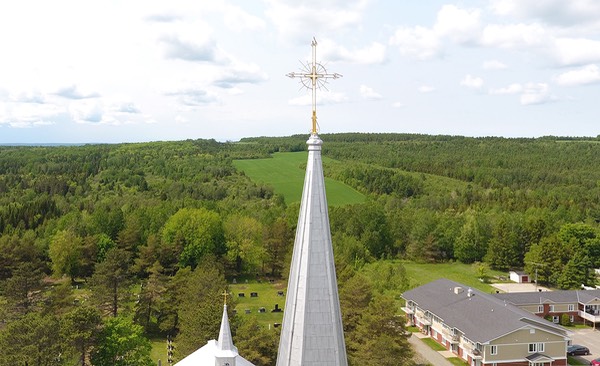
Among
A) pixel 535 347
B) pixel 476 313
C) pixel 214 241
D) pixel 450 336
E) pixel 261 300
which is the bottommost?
pixel 261 300

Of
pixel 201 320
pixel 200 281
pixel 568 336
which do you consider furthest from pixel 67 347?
pixel 568 336

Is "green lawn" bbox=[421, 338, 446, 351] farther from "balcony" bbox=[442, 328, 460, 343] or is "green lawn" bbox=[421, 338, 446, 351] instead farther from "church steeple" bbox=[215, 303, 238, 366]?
"church steeple" bbox=[215, 303, 238, 366]

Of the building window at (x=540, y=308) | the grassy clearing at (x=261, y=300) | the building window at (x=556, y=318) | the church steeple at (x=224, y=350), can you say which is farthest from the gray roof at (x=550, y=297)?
the church steeple at (x=224, y=350)

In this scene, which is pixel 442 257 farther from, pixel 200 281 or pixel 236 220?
pixel 200 281

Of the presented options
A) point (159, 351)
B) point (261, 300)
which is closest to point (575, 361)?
point (261, 300)

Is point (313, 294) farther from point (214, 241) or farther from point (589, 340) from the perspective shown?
point (214, 241)

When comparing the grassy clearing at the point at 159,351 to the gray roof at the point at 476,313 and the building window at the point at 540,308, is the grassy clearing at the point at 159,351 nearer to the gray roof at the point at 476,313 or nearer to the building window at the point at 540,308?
the gray roof at the point at 476,313
